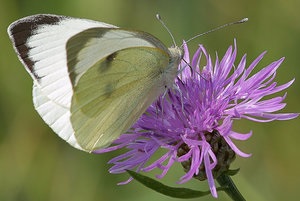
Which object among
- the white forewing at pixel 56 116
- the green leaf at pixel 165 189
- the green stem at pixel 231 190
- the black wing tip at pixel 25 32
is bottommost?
the white forewing at pixel 56 116

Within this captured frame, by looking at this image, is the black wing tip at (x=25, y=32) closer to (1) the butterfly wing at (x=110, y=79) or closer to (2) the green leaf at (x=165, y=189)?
(1) the butterfly wing at (x=110, y=79)

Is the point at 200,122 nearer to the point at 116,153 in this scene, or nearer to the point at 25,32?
the point at 25,32

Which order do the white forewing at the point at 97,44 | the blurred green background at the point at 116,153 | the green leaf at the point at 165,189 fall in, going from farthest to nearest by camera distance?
the blurred green background at the point at 116,153 → the white forewing at the point at 97,44 → the green leaf at the point at 165,189

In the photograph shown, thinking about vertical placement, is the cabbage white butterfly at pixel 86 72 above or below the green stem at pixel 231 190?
above

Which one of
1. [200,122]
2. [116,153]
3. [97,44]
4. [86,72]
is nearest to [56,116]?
[86,72]

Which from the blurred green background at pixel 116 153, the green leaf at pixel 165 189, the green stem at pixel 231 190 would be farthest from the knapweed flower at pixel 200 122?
the blurred green background at pixel 116 153

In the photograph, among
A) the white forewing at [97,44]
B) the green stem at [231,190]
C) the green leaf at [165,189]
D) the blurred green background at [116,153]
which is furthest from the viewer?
the blurred green background at [116,153]

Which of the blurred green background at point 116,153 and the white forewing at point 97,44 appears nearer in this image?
the white forewing at point 97,44
